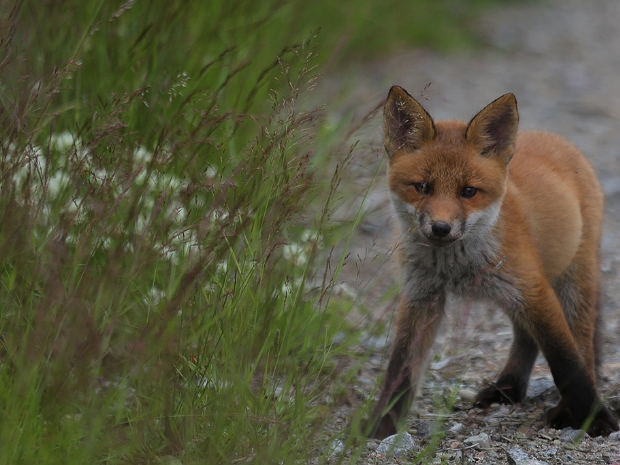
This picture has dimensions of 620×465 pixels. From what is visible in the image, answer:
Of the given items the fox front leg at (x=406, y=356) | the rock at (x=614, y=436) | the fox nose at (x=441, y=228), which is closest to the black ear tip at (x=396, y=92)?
the fox nose at (x=441, y=228)

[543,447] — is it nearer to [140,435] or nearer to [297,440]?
[297,440]

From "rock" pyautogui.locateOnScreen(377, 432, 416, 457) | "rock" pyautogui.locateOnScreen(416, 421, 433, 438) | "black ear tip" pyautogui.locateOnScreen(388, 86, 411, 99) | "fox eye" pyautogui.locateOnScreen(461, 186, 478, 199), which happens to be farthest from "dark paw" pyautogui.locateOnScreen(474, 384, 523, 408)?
"black ear tip" pyautogui.locateOnScreen(388, 86, 411, 99)

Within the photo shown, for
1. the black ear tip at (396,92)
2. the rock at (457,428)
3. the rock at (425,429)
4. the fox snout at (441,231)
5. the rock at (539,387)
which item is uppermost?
the black ear tip at (396,92)

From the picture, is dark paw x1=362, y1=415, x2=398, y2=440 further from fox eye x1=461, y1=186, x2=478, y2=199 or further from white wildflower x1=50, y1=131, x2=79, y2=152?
white wildflower x1=50, y1=131, x2=79, y2=152

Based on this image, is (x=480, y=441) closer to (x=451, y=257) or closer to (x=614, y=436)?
(x=614, y=436)

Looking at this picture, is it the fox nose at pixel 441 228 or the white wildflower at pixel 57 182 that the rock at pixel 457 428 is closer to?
the fox nose at pixel 441 228

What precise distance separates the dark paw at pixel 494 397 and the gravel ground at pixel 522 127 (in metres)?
0.06

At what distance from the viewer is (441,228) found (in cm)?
335

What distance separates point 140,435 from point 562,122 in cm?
671

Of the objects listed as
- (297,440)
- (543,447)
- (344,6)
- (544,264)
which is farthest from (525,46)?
(297,440)

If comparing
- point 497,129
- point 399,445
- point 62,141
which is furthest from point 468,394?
point 62,141

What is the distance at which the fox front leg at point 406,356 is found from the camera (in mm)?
3488

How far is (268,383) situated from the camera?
2764 mm

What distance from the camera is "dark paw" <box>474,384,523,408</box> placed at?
382 centimetres
